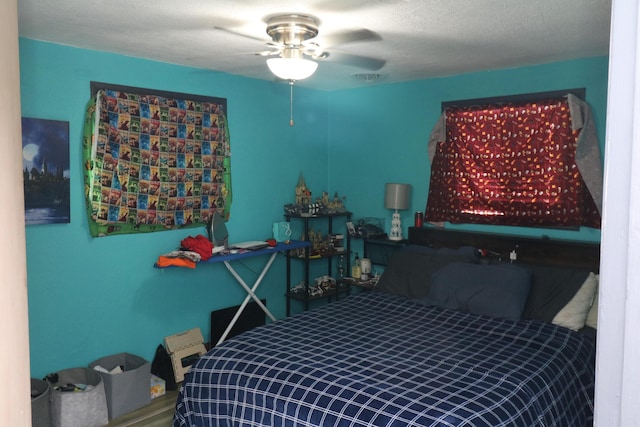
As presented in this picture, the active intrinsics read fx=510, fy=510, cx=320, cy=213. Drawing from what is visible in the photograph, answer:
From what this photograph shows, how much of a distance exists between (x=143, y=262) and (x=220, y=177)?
89 centimetres

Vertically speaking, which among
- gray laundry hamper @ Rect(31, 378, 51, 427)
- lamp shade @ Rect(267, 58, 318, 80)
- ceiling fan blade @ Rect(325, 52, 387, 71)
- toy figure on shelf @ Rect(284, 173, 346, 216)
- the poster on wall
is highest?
ceiling fan blade @ Rect(325, 52, 387, 71)

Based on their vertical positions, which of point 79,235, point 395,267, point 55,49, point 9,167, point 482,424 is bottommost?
point 482,424

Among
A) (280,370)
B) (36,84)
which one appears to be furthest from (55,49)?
(280,370)

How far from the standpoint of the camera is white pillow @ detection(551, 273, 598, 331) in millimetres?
3021

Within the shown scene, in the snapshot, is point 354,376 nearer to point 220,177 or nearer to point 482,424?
point 482,424

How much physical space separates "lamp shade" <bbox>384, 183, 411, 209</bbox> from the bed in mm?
557

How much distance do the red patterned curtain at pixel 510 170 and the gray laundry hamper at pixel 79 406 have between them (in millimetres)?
2771

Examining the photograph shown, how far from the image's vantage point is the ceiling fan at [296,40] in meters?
2.59

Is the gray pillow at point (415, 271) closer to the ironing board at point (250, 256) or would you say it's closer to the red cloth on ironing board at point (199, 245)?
the ironing board at point (250, 256)

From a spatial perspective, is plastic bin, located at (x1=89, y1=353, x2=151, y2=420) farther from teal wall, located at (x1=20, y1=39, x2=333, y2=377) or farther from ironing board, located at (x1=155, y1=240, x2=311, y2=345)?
ironing board, located at (x1=155, y1=240, x2=311, y2=345)

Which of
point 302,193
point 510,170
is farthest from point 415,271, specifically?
point 302,193

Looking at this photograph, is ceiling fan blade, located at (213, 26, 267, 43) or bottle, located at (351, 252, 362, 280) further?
bottle, located at (351, 252, 362, 280)

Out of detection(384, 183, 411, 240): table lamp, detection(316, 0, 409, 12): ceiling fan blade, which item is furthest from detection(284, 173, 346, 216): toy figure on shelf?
detection(316, 0, 409, 12): ceiling fan blade

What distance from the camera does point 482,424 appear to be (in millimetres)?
1996
